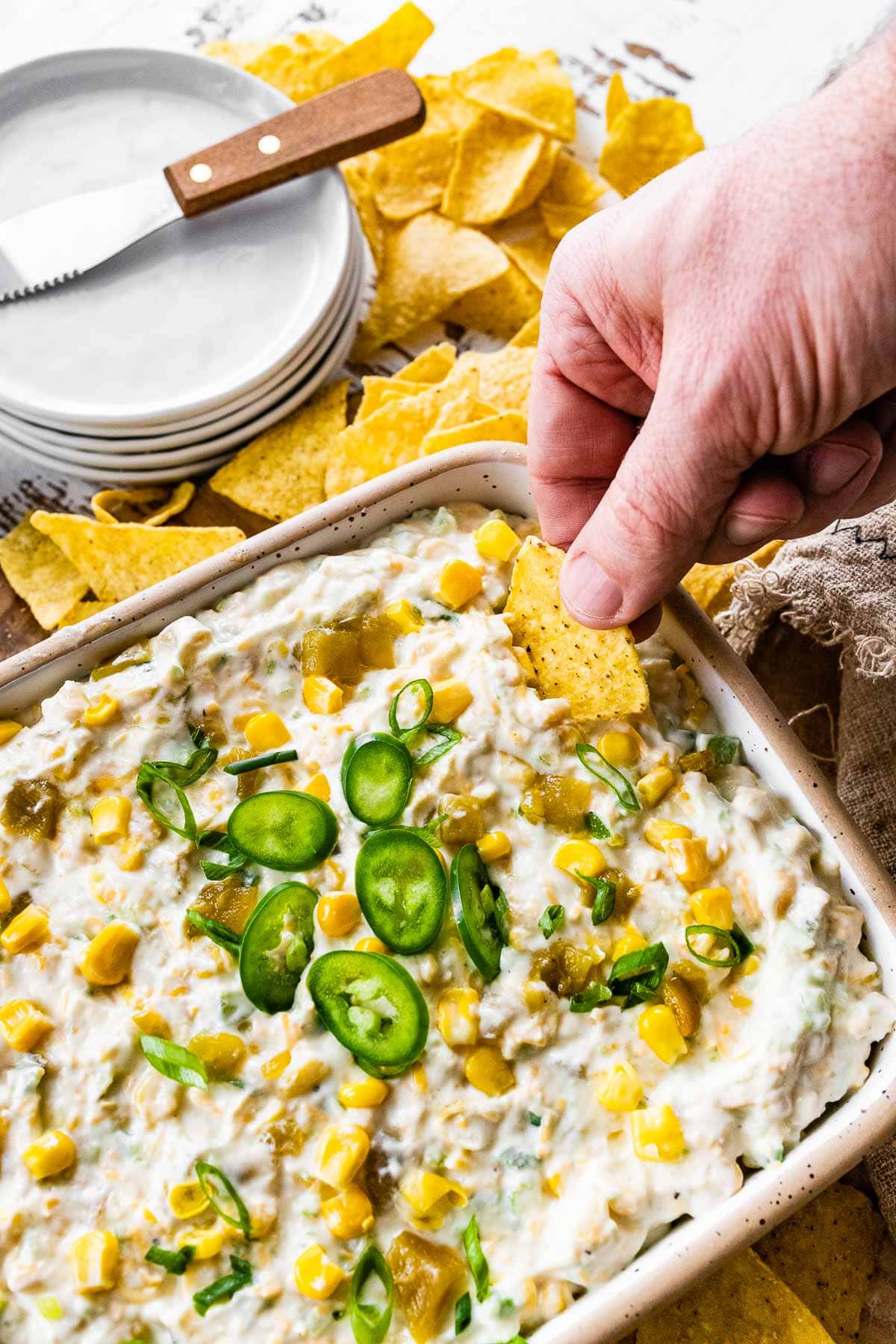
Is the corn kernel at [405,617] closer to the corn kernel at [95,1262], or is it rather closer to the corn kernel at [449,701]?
the corn kernel at [449,701]

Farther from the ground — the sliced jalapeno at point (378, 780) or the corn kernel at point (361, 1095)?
the sliced jalapeno at point (378, 780)

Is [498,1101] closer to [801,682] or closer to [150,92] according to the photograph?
[801,682]

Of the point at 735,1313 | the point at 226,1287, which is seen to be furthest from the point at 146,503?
the point at 735,1313

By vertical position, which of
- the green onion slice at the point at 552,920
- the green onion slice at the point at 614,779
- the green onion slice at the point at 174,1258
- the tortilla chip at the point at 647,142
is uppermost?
the tortilla chip at the point at 647,142

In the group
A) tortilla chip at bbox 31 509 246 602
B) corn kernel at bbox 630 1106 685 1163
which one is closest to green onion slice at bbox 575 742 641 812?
corn kernel at bbox 630 1106 685 1163

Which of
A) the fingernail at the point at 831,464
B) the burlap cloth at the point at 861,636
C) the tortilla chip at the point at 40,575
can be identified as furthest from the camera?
the tortilla chip at the point at 40,575

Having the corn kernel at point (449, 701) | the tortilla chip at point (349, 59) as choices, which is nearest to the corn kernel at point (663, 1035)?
the corn kernel at point (449, 701)

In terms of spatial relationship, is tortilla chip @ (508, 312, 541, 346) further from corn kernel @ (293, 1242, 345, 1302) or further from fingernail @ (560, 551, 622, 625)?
corn kernel @ (293, 1242, 345, 1302)

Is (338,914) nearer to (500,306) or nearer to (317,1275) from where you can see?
(317,1275)
